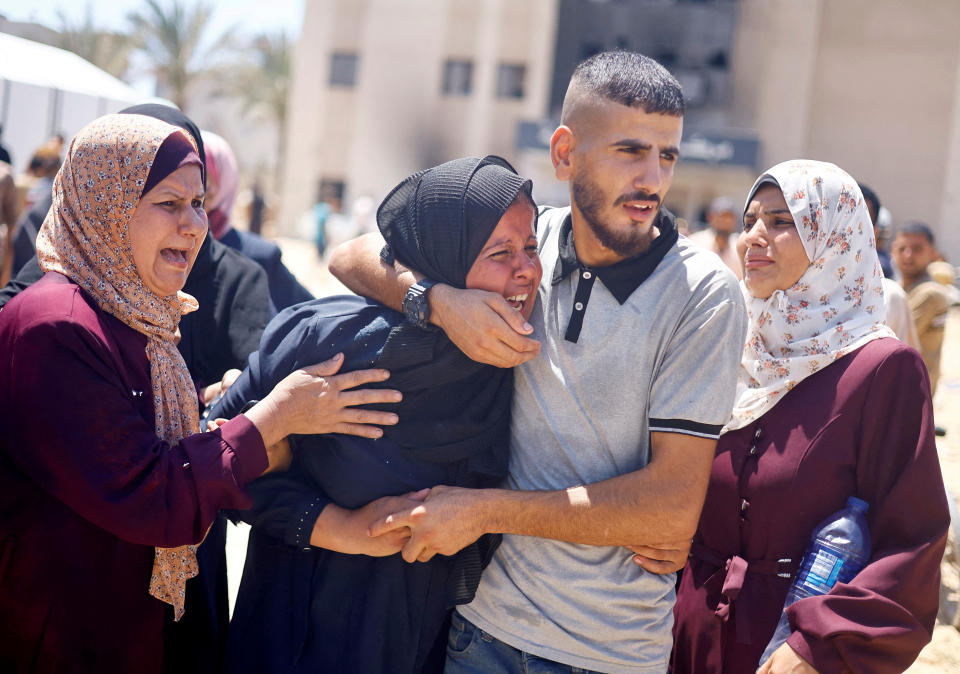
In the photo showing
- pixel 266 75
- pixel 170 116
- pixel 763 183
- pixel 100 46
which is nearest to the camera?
pixel 763 183

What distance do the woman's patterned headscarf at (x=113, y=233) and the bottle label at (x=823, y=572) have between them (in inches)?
66.5

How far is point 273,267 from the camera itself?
4.09m

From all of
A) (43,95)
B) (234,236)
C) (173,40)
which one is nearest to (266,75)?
(173,40)

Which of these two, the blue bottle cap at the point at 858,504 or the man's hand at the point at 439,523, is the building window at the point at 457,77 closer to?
the blue bottle cap at the point at 858,504

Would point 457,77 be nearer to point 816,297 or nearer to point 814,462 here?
point 816,297

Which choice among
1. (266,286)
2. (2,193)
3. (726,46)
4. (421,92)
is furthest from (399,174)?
(266,286)

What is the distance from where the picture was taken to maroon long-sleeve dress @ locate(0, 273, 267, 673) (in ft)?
6.78

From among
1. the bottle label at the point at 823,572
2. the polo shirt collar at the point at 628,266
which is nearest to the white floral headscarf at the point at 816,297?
the bottle label at the point at 823,572

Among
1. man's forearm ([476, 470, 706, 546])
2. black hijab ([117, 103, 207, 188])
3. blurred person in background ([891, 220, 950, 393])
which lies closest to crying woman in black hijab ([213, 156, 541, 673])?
man's forearm ([476, 470, 706, 546])

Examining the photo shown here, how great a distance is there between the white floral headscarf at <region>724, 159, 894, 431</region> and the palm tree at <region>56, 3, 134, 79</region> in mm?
28875

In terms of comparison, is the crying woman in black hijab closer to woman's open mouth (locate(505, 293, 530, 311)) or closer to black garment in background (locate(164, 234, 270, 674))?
woman's open mouth (locate(505, 293, 530, 311))

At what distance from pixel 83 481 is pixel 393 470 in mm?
744

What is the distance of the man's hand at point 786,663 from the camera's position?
2.35m

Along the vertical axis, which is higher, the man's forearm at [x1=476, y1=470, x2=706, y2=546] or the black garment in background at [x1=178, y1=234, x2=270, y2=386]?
the black garment in background at [x1=178, y1=234, x2=270, y2=386]
